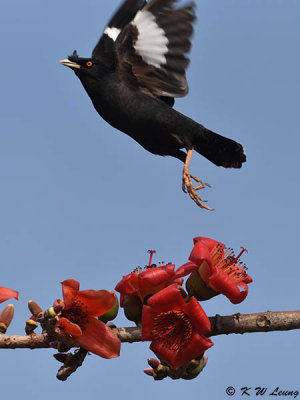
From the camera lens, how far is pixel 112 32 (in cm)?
817

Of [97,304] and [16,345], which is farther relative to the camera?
[97,304]

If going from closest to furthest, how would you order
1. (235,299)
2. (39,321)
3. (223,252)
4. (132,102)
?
(39,321), (235,299), (223,252), (132,102)

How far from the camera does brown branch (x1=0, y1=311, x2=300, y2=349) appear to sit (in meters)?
2.76

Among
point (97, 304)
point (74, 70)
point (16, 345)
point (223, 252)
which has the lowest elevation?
point (16, 345)

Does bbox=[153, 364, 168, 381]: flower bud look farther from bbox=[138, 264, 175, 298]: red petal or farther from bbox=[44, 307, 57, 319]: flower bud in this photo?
bbox=[44, 307, 57, 319]: flower bud

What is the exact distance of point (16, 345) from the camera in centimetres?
276

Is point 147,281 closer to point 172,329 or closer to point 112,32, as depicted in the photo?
point 172,329

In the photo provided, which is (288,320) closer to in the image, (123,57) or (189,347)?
(189,347)

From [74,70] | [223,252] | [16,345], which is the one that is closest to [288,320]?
[223,252]

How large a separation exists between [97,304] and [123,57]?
4552 millimetres

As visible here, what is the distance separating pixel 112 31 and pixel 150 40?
1.31m

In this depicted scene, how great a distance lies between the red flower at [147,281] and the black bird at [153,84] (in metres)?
3.65

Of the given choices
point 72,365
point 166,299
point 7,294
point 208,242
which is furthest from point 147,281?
point 7,294

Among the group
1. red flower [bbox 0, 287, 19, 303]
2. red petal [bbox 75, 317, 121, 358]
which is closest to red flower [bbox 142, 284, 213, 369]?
red petal [bbox 75, 317, 121, 358]
